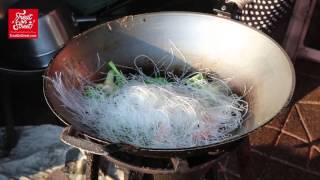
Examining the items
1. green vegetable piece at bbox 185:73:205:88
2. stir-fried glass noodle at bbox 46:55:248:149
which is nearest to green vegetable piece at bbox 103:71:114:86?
stir-fried glass noodle at bbox 46:55:248:149

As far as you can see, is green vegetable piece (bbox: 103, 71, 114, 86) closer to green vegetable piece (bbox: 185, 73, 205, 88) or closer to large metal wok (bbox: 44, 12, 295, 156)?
large metal wok (bbox: 44, 12, 295, 156)

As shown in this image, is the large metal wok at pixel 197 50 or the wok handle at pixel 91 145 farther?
the large metal wok at pixel 197 50

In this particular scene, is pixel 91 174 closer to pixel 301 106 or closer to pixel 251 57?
pixel 251 57

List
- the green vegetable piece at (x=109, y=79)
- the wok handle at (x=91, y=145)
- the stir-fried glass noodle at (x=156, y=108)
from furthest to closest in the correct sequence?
the green vegetable piece at (x=109, y=79), the stir-fried glass noodle at (x=156, y=108), the wok handle at (x=91, y=145)

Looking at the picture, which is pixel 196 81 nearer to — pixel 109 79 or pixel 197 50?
pixel 197 50

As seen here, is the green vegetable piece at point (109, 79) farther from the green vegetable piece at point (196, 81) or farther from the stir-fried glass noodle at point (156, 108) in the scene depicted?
the green vegetable piece at point (196, 81)

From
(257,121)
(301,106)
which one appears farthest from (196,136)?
(301,106)

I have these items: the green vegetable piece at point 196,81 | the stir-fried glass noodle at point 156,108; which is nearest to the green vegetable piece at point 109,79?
the stir-fried glass noodle at point 156,108

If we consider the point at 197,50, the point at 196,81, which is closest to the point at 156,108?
the point at 196,81
